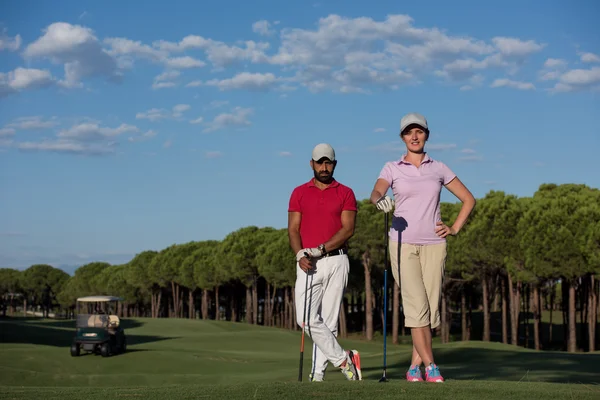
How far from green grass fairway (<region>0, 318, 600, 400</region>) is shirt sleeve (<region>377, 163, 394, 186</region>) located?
2335mm

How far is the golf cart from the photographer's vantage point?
3309 centimetres

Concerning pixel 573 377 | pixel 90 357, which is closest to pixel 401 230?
pixel 573 377

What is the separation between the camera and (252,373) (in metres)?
28.0

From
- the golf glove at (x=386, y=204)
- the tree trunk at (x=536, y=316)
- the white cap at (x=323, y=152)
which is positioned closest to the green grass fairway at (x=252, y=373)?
the golf glove at (x=386, y=204)

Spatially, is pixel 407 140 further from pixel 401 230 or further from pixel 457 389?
pixel 457 389

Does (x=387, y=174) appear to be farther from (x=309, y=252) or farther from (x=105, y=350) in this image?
(x=105, y=350)

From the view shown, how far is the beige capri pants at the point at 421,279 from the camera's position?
913 cm

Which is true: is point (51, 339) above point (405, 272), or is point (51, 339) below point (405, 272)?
below

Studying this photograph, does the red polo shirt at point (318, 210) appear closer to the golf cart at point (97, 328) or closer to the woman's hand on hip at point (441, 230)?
the woman's hand on hip at point (441, 230)

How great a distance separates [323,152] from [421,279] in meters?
2.13

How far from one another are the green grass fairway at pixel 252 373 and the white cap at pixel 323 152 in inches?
110

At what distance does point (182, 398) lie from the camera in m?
8.78

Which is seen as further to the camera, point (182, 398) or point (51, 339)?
point (51, 339)

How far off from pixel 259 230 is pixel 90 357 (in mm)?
57915
